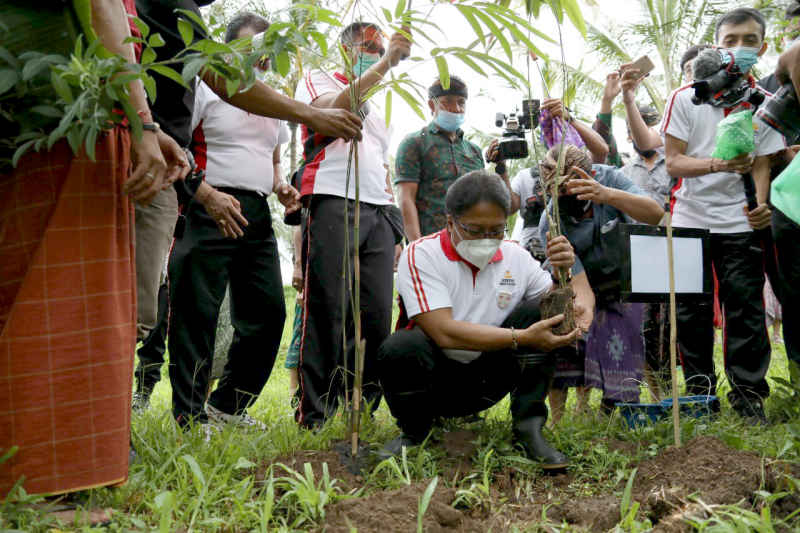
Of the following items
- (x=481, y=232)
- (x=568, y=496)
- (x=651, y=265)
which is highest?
(x=481, y=232)

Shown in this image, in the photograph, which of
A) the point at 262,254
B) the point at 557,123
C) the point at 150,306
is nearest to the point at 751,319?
the point at 557,123

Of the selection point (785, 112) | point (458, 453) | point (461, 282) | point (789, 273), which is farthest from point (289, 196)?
point (789, 273)

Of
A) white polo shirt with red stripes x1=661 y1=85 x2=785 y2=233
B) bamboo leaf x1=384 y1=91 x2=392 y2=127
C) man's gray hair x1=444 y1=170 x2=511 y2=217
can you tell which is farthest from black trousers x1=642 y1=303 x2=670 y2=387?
bamboo leaf x1=384 y1=91 x2=392 y2=127

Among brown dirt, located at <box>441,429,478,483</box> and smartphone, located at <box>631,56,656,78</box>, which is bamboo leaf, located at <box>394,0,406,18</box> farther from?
smartphone, located at <box>631,56,656,78</box>

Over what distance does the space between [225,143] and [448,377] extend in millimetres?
1379

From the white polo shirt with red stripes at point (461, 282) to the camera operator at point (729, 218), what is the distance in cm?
101

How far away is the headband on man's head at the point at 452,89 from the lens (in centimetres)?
422

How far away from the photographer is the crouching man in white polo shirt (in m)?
2.60

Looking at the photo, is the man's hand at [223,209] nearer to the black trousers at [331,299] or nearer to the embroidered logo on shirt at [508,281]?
the black trousers at [331,299]

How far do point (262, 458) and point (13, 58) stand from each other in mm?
1438

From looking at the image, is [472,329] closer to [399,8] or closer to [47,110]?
[399,8]

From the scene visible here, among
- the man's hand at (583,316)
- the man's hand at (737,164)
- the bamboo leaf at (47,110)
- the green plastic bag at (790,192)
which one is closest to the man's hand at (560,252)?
the green plastic bag at (790,192)

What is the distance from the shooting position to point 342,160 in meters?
3.12

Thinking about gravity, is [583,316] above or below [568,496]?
above
